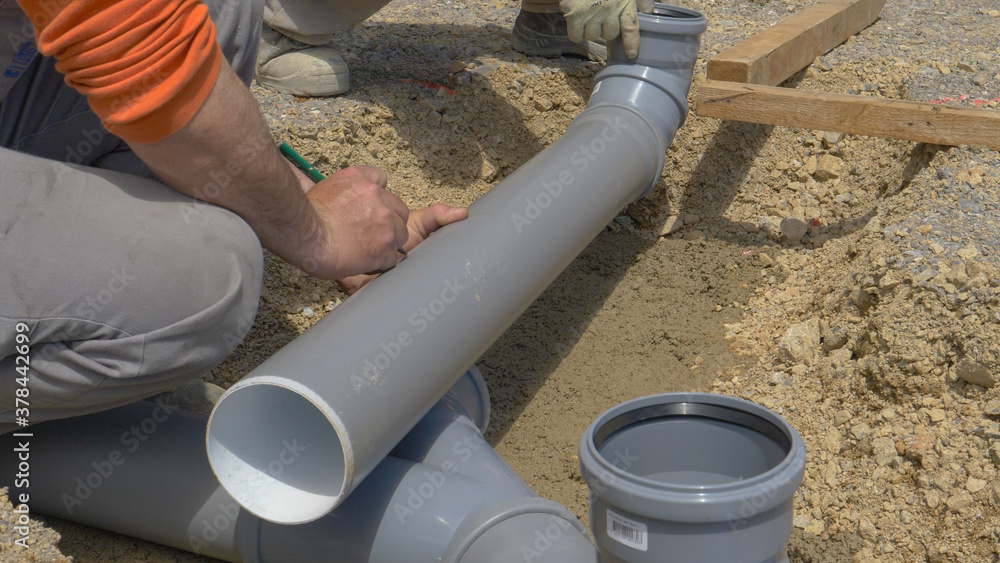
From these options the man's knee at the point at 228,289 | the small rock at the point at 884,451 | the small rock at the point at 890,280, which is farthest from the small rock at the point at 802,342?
the man's knee at the point at 228,289

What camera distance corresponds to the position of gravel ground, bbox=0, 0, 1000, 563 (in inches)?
80.6

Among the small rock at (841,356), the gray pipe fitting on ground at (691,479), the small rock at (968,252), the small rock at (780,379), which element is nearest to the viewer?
the gray pipe fitting on ground at (691,479)

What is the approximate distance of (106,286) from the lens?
1449 millimetres

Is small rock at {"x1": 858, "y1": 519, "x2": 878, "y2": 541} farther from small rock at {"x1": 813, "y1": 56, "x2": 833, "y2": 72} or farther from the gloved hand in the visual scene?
small rock at {"x1": 813, "y1": 56, "x2": 833, "y2": 72}

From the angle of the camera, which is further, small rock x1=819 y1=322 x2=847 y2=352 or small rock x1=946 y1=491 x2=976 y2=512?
small rock x1=819 y1=322 x2=847 y2=352

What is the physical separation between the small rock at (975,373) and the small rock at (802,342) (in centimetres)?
49

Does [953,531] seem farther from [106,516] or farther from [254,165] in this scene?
[106,516]

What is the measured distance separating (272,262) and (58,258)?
140 centimetres

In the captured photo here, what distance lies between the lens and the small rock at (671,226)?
3566mm

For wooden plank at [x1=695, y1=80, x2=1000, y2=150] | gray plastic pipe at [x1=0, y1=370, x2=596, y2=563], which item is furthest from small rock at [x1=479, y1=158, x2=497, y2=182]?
gray plastic pipe at [x1=0, y1=370, x2=596, y2=563]

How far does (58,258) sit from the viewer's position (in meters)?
1.43

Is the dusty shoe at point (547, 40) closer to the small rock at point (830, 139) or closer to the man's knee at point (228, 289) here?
the small rock at point (830, 139)

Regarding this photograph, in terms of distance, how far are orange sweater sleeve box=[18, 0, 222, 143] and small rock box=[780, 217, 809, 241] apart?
8.46 ft

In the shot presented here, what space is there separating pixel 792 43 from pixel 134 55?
9.51ft
